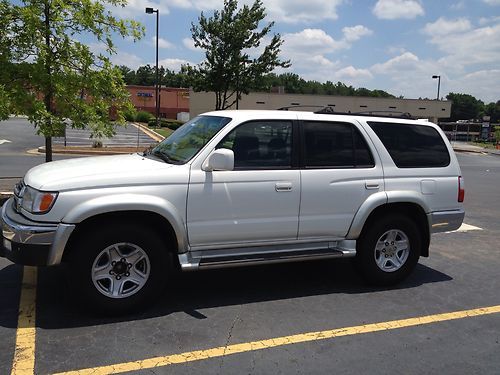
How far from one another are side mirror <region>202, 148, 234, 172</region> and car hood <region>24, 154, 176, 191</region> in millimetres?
401

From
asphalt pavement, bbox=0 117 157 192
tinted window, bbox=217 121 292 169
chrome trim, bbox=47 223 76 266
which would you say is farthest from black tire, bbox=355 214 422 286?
asphalt pavement, bbox=0 117 157 192

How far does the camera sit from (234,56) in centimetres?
2869

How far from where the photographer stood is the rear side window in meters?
5.26

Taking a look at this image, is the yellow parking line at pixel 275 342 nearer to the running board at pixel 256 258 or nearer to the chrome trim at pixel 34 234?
the running board at pixel 256 258

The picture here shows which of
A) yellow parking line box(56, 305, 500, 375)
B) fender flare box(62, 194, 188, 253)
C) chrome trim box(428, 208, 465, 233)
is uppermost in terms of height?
fender flare box(62, 194, 188, 253)

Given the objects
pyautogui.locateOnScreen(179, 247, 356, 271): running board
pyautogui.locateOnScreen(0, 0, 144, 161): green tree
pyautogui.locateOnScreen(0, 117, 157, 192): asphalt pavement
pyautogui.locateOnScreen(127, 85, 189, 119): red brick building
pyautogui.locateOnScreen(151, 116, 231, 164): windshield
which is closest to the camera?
pyautogui.locateOnScreen(179, 247, 356, 271): running board

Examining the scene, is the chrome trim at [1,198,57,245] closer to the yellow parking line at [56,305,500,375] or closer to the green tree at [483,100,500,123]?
the yellow parking line at [56,305,500,375]

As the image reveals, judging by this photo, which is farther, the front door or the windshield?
the windshield

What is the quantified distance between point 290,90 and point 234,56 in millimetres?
80460

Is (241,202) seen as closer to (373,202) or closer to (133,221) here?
(133,221)

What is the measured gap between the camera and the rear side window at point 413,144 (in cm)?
526

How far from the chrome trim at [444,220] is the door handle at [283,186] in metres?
1.74

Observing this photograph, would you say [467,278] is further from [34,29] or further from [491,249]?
[34,29]

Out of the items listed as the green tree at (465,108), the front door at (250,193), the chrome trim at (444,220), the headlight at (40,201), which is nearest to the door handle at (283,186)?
the front door at (250,193)
